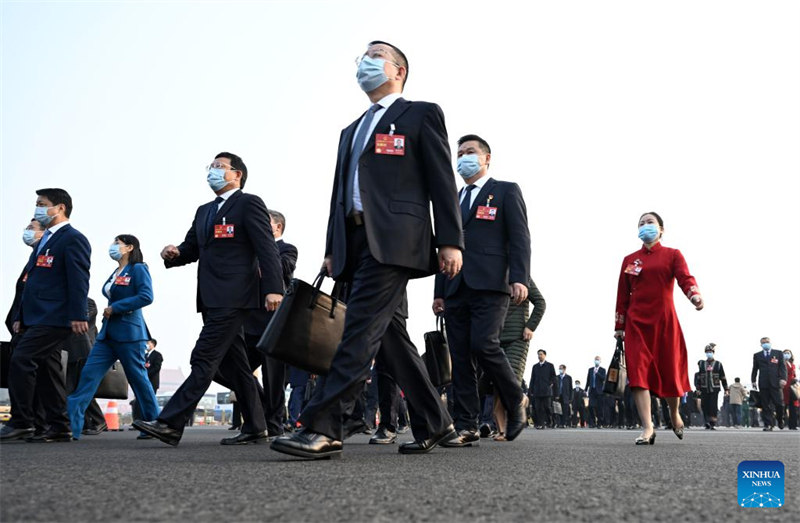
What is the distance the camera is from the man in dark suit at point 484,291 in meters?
6.42

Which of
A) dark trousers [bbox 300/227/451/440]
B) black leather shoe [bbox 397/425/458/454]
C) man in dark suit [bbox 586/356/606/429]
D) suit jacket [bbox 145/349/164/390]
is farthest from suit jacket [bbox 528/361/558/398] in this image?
dark trousers [bbox 300/227/451/440]

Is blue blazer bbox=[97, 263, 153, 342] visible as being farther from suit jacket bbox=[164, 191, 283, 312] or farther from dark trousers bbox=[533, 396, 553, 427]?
dark trousers bbox=[533, 396, 553, 427]

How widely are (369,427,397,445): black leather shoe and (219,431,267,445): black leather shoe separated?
0.92 metres

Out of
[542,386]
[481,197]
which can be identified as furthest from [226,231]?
[542,386]

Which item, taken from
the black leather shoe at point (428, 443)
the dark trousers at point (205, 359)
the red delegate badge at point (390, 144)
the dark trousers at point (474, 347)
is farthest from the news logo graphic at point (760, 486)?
the dark trousers at point (205, 359)

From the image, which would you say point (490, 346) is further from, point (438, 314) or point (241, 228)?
point (241, 228)

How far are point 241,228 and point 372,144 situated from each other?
2363mm

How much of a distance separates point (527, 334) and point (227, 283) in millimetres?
3861

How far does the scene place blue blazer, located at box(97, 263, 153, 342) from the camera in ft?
26.1

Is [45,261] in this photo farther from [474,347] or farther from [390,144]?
[390,144]

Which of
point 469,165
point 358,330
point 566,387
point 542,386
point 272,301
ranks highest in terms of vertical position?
point 469,165

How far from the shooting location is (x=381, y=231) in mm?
Result: 4242

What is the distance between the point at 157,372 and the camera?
60.9 feet

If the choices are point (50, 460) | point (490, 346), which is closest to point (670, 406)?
point (490, 346)
